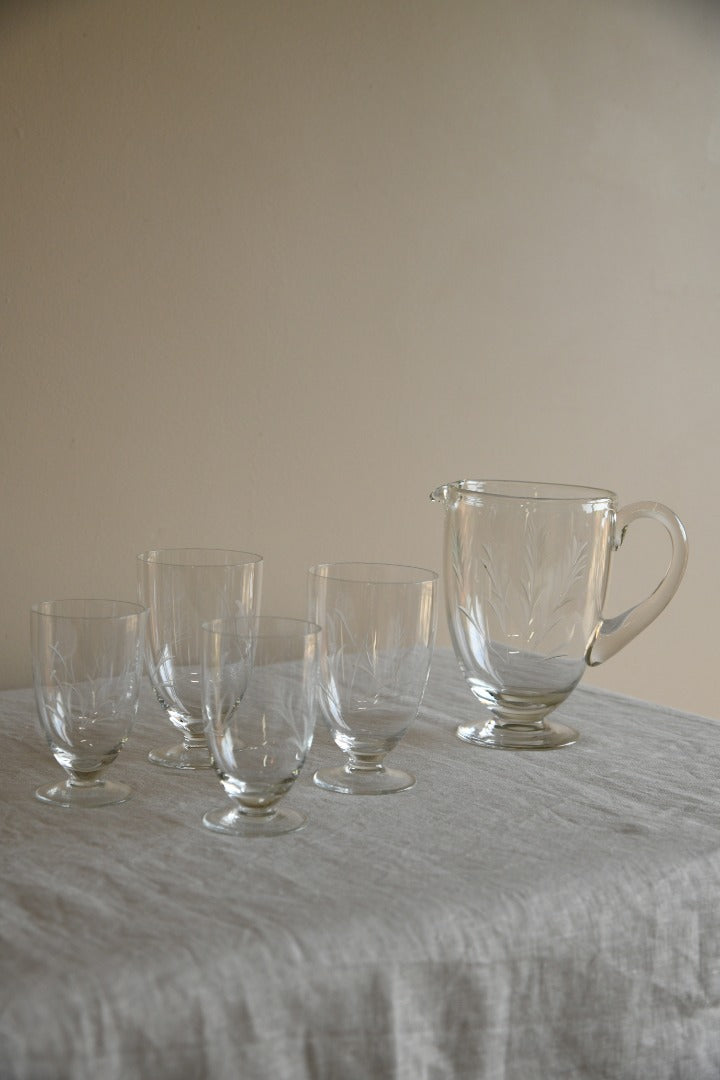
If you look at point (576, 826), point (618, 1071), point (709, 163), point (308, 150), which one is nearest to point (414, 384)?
point (308, 150)

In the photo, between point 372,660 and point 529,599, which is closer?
point 372,660

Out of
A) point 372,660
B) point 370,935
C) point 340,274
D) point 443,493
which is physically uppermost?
point 340,274

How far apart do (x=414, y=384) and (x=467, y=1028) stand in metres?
1.02

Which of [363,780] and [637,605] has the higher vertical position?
[637,605]

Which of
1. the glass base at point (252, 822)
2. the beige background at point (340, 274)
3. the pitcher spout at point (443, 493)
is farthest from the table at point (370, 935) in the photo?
the beige background at point (340, 274)

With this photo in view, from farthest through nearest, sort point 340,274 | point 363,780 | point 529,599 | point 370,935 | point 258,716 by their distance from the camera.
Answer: point 340,274 → point 529,599 → point 363,780 → point 258,716 → point 370,935

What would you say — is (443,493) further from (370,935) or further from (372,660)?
(370,935)

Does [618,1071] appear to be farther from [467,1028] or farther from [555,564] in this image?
[555,564]

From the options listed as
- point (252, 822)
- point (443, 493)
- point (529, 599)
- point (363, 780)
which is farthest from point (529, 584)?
point (252, 822)

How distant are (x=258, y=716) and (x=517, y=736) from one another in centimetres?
32

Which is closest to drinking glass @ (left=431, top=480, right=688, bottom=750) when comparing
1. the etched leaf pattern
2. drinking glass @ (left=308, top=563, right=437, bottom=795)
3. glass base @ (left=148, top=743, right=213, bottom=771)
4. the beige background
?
the etched leaf pattern

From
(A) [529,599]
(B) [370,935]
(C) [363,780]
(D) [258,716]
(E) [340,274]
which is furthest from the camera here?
(E) [340,274]

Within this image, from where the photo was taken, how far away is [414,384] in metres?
1.50

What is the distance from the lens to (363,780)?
0.82 metres
